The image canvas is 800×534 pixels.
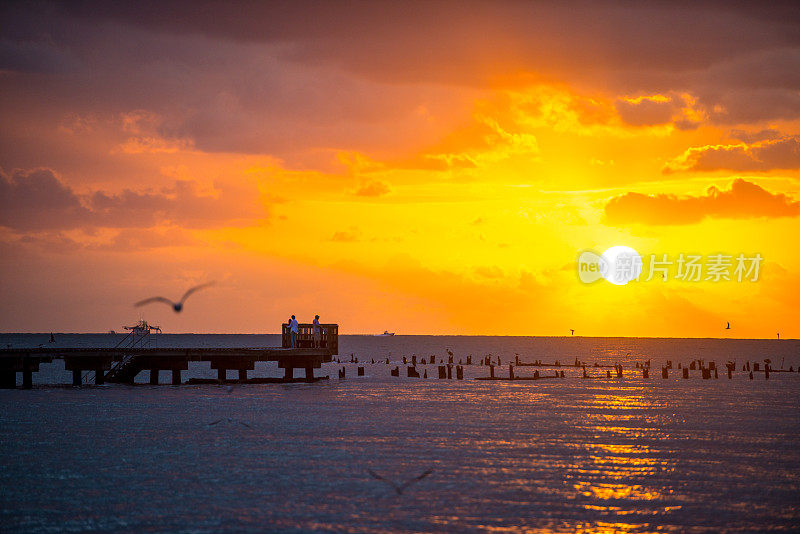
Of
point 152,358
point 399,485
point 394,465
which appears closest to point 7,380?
point 152,358

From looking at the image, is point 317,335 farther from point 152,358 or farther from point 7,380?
point 7,380

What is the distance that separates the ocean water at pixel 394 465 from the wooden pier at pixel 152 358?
4.21 meters

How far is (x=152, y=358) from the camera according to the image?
5828 centimetres

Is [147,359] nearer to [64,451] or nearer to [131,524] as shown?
[64,451]

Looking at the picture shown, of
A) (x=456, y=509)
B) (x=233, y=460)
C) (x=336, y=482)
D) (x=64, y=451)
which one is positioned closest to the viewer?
(x=456, y=509)

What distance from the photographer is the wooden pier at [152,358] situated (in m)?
54.1

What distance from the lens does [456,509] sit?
69.7ft

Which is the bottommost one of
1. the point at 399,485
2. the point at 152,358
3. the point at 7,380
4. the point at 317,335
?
the point at 399,485

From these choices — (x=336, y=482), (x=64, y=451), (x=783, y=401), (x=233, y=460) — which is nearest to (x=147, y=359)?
(x=64, y=451)

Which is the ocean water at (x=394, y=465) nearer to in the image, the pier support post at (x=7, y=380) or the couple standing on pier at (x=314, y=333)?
the pier support post at (x=7, y=380)

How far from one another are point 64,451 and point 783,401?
1683 inches

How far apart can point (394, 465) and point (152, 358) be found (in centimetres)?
3488

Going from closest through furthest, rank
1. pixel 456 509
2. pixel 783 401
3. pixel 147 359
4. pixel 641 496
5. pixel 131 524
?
1. pixel 131 524
2. pixel 456 509
3. pixel 641 496
4. pixel 783 401
5. pixel 147 359

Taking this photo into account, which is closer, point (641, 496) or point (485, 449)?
point (641, 496)
